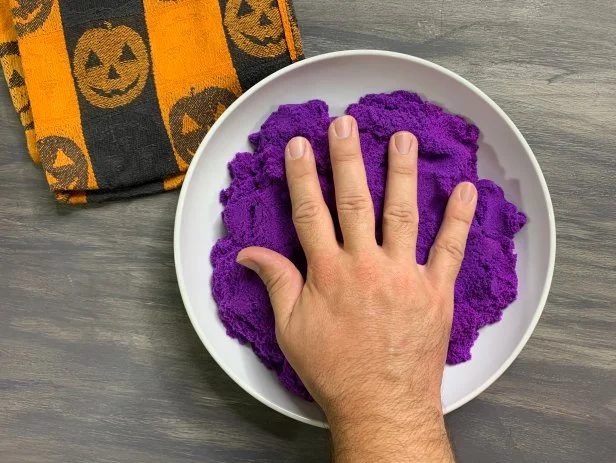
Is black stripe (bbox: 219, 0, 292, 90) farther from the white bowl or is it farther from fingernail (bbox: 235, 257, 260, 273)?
fingernail (bbox: 235, 257, 260, 273)

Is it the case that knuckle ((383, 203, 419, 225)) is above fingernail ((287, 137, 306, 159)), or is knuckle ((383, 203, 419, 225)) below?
below

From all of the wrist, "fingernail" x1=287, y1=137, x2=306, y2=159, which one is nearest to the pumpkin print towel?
"fingernail" x1=287, y1=137, x2=306, y2=159

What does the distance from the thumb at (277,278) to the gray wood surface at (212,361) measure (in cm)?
16

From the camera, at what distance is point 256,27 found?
1.94 ft

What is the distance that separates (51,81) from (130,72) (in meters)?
0.09

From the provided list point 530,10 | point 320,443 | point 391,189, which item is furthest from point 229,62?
point 320,443

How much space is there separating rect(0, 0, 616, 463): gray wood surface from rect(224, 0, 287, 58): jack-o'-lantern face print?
0.04 m

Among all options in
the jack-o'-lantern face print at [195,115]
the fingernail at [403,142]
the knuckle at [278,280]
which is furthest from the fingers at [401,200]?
the jack-o'-lantern face print at [195,115]

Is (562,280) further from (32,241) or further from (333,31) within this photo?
(32,241)

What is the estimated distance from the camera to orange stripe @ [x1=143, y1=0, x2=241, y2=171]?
1.95 ft

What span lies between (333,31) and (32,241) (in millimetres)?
A: 432

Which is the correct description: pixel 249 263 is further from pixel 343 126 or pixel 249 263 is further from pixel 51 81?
pixel 51 81

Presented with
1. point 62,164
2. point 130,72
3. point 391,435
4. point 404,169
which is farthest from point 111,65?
point 391,435

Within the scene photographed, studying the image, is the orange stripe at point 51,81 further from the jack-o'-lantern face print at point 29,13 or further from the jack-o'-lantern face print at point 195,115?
the jack-o'-lantern face print at point 195,115
